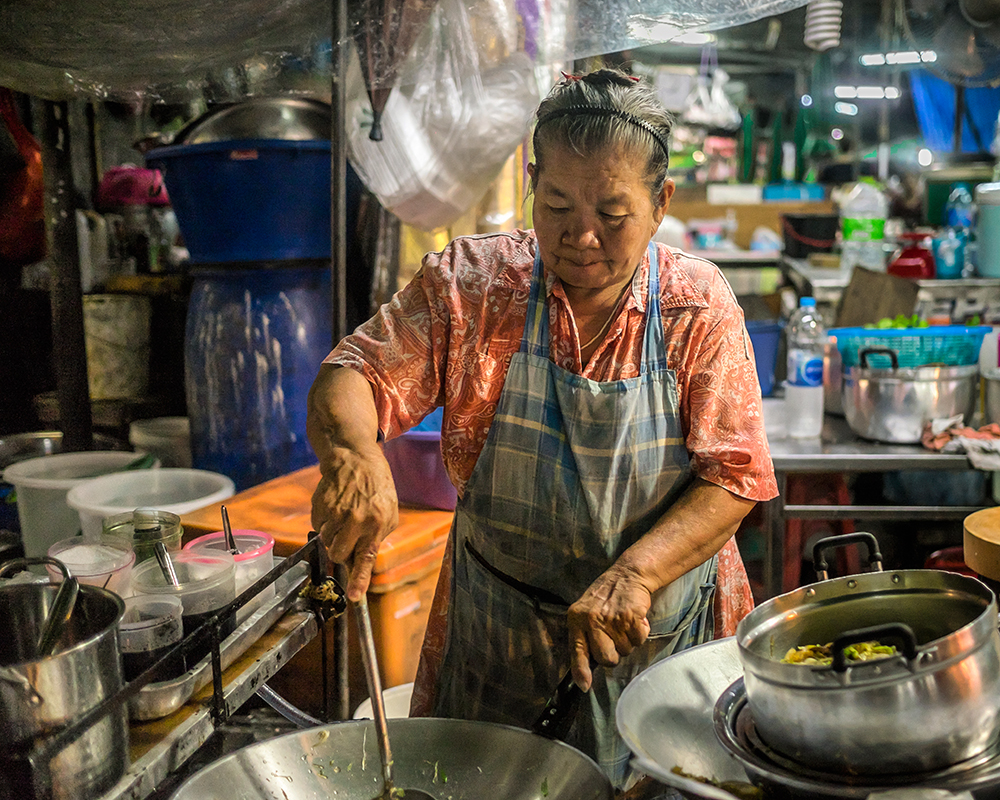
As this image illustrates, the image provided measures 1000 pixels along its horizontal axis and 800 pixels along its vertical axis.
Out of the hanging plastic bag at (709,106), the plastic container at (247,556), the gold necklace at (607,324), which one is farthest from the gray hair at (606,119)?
the hanging plastic bag at (709,106)

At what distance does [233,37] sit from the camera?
6.51 ft

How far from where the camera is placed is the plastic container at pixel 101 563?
4.86 ft

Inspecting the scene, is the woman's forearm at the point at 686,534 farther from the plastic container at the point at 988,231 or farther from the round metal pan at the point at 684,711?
the plastic container at the point at 988,231

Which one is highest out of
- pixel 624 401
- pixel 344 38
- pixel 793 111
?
pixel 793 111

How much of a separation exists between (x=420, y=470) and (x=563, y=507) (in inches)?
44.4

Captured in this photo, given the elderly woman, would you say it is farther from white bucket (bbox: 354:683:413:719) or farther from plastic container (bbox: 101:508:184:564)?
white bucket (bbox: 354:683:413:719)

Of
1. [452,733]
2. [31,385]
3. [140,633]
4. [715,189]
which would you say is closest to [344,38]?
[140,633]

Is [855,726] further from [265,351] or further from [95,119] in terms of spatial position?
[95,119]

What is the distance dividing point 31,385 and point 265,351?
177cm

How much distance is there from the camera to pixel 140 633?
1334mm

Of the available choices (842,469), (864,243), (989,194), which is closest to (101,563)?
(842,469)

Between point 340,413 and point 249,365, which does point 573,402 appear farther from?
point 249,365

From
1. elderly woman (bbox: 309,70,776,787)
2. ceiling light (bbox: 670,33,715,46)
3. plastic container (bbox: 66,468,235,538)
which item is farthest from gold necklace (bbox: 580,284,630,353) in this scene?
ceiling light (bbox: 670,33,715,46)

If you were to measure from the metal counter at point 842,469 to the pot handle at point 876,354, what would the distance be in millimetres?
281
